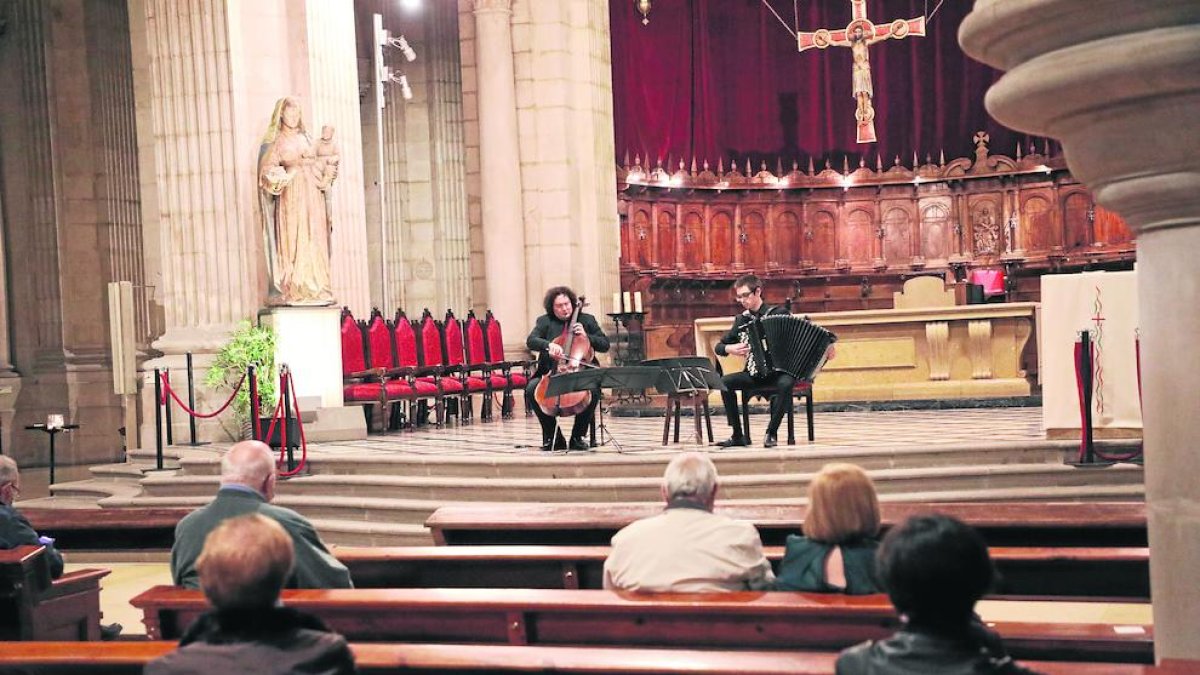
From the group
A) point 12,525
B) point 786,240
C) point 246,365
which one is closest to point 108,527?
point 12,525

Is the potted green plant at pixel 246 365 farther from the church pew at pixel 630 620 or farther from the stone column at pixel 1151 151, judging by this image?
the stone column at pixel 1151 151

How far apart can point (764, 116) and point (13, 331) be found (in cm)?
1119

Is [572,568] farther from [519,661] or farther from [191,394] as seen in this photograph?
[191,394]

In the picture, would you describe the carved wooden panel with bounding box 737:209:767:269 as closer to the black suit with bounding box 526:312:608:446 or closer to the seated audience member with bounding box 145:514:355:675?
the black suit with bounding box 526:312:608:446

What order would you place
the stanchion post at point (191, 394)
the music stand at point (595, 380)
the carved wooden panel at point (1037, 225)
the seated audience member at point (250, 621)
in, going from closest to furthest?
1. the seated audience member at point (250, 621)
2. the music stand at point (595, 380)
3. the stanchion post at point (191, 394)
4. the carved wooden panel at point (1037, 225)

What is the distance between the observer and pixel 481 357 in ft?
50.7

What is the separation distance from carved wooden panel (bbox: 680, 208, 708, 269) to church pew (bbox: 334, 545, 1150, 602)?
14.2m

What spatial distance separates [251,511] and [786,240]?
17.0 m

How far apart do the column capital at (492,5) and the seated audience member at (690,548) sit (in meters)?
13.6

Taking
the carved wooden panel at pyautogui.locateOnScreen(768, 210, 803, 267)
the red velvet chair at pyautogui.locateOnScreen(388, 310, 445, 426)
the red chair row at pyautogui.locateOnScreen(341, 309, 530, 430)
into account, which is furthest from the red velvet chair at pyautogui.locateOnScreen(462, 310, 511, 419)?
the carved wooden panel at pyautogui.locateOnScreen(768, 210, 803, 267)

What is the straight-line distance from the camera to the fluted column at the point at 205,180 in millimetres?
12688

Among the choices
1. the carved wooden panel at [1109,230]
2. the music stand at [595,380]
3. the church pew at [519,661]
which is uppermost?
the carved wooden panel at [1109,230]

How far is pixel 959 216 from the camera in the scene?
2069 cm

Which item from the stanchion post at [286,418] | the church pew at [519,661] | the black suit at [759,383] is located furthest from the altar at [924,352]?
the church pew at [519,661]
